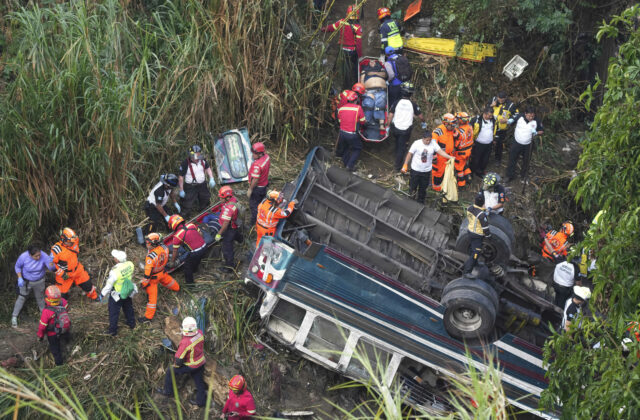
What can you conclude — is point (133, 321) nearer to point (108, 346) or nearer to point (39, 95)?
point (108, 346)

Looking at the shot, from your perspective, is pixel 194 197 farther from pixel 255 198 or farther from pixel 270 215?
pixel 270 215

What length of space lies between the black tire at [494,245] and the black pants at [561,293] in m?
1.02

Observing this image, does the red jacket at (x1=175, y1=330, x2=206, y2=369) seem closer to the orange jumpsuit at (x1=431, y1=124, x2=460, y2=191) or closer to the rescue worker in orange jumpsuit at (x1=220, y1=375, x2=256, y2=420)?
the rescue worker in orange jumpsuit at (x1=220, y1=375, x2=256, y2=420)

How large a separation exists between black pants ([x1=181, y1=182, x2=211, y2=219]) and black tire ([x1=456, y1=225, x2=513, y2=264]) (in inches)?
158

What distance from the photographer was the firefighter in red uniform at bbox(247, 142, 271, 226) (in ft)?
33.9

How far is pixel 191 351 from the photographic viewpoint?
818 centimetres

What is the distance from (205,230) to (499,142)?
577 centimetres

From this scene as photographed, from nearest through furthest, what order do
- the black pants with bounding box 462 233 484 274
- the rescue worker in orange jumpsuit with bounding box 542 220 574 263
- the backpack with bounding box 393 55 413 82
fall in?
the black pants with bounding box 462 233 484 274, the rescue worker in orange jumpsuit with bounding box 542 220 574 263, the backpack with bounding box 393 55 413 82

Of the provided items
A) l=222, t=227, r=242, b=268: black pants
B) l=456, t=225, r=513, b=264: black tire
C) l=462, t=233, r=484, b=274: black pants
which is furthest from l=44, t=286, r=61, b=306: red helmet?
l=456, t=225, r=513, b=264: black tire

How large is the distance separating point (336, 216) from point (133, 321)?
128 inches

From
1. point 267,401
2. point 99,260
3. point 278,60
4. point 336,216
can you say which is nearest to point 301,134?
point 278,60

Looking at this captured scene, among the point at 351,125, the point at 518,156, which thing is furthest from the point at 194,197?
the point at 518,156

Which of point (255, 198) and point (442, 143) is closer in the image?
point (255, 198)

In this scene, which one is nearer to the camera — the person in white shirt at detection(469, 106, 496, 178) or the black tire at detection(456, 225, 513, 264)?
the black tire at detection(456, 225, 513, 264)
